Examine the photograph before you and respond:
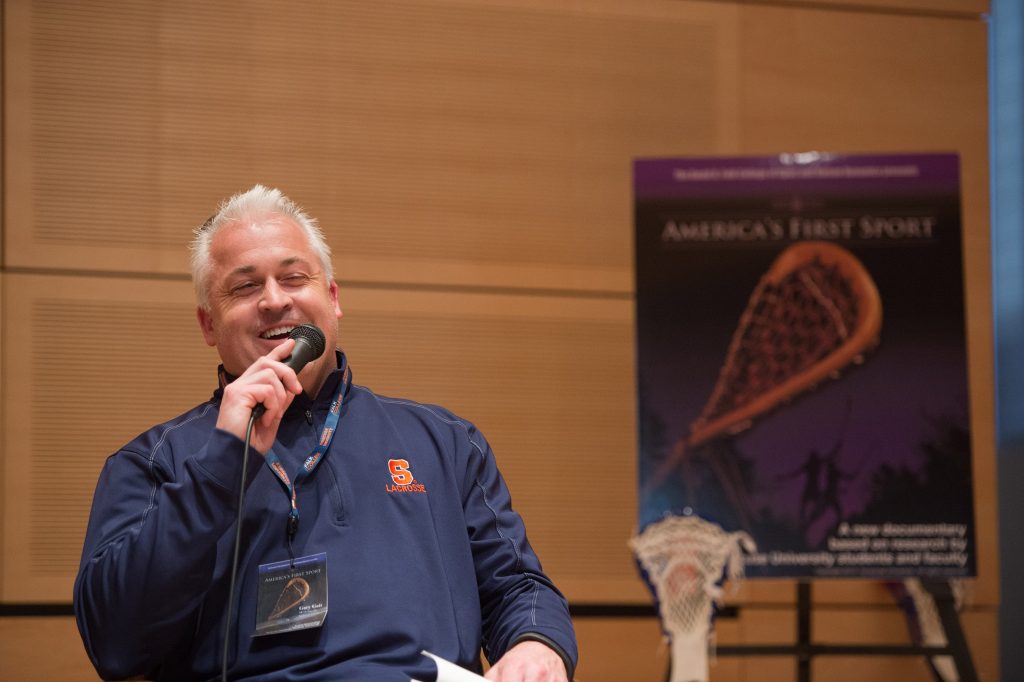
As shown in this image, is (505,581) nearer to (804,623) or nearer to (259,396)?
(259,396)

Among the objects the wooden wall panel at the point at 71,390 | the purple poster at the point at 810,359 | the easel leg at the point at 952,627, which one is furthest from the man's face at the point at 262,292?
the easel leg at the point at 952,627

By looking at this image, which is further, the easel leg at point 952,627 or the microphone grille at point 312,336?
the easel leg at point 952,627

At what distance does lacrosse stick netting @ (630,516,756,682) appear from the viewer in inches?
118

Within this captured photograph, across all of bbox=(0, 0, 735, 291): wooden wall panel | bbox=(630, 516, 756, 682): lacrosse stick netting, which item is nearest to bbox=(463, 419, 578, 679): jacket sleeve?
bbox=(630, 516, 756, 682): lacrosse stick netting

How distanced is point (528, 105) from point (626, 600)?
1.89 meters

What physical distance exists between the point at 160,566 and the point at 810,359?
220 centimetres

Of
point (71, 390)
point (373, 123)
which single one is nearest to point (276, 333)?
point (71, 390)

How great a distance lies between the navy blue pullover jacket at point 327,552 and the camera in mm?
1613

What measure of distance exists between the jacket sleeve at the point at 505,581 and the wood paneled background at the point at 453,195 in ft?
5.43

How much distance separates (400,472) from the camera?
6.37 ft

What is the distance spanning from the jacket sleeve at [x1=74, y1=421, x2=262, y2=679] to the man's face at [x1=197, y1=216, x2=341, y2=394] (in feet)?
1.16

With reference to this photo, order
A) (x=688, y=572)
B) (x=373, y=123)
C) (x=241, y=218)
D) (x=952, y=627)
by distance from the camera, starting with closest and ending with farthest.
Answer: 1. (x=241, y=218)
2. (x=688, y=572)
3. (x=952, y=627)
4. (x=373, y=123)

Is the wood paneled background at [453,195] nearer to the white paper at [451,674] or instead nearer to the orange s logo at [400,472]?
the orange s logo at [400,472]

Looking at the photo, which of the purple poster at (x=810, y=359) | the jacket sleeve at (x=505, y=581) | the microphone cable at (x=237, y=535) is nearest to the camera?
the microphone cable at (x=237, y=535)
